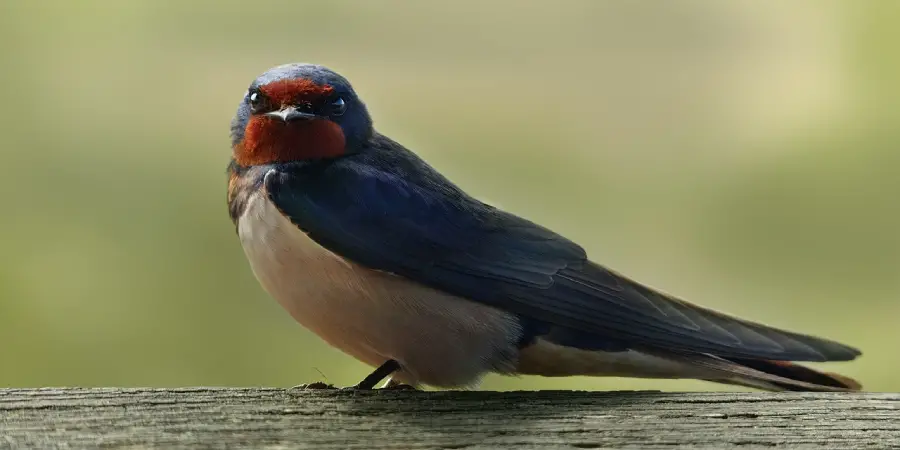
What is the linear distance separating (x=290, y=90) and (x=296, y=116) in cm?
5

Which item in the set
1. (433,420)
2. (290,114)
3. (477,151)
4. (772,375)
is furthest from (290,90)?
(772,375)

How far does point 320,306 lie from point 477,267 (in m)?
0.23

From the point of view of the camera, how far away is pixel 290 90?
53.2 inches

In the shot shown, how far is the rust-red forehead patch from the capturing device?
4.42 ft

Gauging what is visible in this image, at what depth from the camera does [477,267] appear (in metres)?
1.34

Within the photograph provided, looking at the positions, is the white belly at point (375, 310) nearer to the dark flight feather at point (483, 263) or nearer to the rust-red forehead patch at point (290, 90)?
the dark flight feather at point (483, 263)

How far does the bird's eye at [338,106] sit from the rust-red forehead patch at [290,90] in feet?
0.10

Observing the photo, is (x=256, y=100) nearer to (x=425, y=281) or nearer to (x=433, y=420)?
(x=425, y=281)

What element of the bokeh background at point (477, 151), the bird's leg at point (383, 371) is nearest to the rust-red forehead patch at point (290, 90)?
the bird's leg at point (383, 371)

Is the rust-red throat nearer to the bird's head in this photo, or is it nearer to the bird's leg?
the bird's head

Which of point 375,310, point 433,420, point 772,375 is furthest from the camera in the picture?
point 772,375

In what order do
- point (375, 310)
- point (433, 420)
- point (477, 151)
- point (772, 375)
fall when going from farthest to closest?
point (477, 151) → point (772, 375) → point (375, 310) → point (433, 420)

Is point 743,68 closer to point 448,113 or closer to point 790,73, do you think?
point 790,73

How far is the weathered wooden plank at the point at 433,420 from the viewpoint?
1.02 metres
